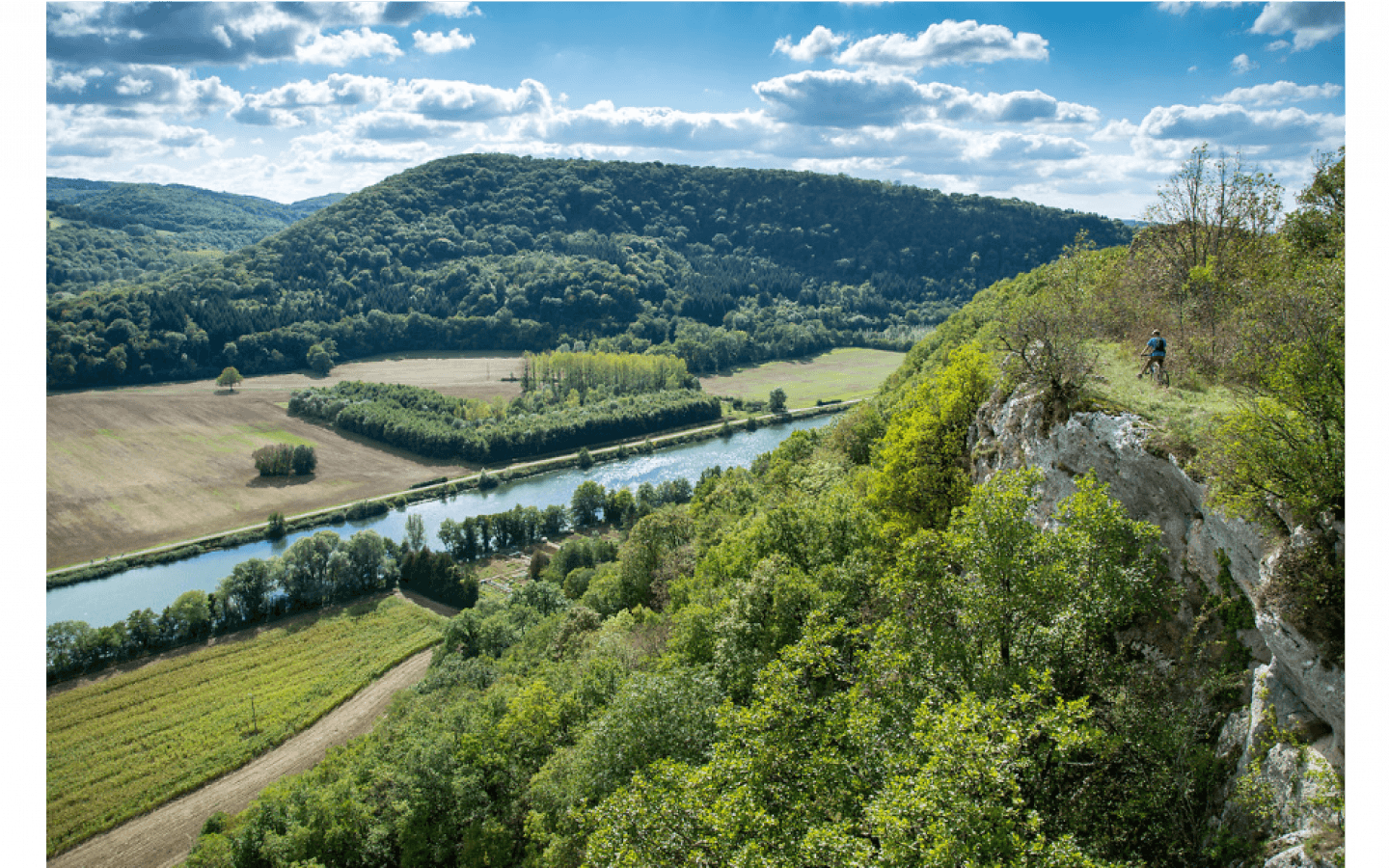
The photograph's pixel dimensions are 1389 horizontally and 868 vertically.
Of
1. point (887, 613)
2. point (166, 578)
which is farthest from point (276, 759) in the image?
point (887, 613)

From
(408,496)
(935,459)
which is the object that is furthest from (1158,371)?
(408,496)

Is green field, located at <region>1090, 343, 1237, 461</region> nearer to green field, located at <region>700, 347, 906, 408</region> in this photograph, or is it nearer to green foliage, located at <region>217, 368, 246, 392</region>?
green field, located at <region>700, 347, 906, 408</region>

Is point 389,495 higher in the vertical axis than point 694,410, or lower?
lower

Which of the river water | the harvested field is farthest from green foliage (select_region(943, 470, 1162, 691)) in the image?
the harvested field

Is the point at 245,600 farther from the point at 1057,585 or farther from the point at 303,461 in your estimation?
the point at 1057,585

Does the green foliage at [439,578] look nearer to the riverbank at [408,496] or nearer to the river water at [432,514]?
the river water at [432,514]

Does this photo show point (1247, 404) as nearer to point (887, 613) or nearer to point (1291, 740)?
point (1291, 740)

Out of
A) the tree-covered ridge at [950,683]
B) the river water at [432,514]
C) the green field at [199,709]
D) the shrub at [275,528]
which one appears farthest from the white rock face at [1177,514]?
the shrub at [275,528]
